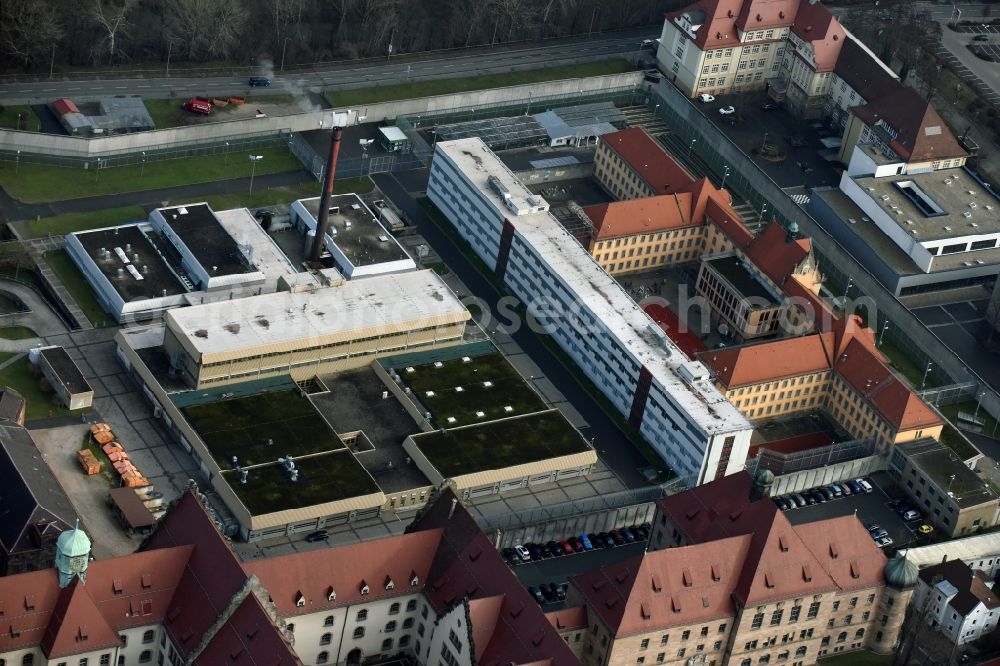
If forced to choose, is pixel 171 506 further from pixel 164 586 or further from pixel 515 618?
pixel 515 618

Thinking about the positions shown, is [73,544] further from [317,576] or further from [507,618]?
[507,618]

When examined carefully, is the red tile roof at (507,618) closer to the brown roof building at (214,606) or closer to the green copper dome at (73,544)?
the brown roof building at (214,606)

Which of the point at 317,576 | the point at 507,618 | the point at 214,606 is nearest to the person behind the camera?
the point at 214,606

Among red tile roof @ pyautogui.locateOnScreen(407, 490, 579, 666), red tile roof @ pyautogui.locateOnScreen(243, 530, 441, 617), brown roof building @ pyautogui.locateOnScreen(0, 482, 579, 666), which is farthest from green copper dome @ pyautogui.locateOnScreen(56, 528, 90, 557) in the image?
red tile roof @ pyautogui.locateOnScreen(407, 490, 579, 666)

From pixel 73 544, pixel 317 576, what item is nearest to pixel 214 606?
pixel 317 576

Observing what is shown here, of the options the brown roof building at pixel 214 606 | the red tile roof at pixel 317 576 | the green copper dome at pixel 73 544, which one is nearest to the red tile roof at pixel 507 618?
the brown roof building at pixel 214 606

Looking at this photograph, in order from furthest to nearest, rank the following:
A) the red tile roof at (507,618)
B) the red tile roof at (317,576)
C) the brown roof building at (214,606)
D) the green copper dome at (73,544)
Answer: the red tile roof at (317,576), the red tile roof at (507,618), the brown roof building at (214,606), the green copper dome at (73,544)

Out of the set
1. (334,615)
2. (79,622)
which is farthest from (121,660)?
(334,615)

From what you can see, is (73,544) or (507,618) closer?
(73,544)

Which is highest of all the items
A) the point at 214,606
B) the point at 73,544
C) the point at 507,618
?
the point at 73,544
